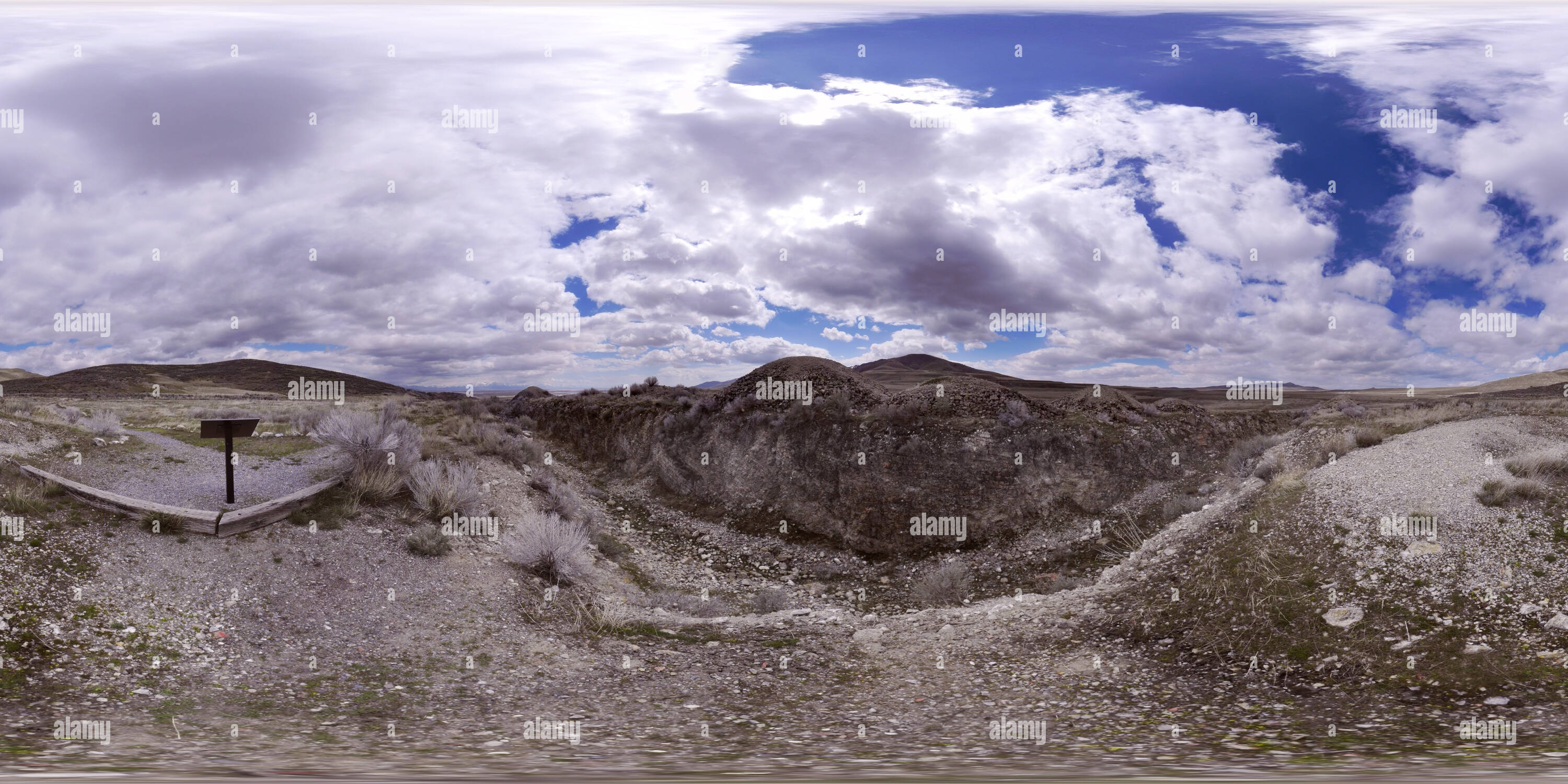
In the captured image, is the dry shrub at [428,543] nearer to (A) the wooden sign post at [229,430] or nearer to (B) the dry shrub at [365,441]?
(B) the dry shrub at [365,441]

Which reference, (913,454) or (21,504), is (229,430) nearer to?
(21,504)

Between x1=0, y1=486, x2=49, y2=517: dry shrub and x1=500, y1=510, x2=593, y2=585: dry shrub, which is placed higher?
x1=0, y1=486, x2=49, y2=517: dry shrub

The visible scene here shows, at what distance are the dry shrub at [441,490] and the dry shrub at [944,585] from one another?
7.80 meters

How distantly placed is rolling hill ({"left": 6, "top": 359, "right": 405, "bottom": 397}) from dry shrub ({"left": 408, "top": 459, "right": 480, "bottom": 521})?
164 ft

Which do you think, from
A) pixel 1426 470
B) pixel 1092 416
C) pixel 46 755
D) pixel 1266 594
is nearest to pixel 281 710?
pixel 46 755

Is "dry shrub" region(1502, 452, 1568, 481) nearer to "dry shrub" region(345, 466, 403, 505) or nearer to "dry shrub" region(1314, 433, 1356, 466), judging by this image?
"dry shrub" region(1314, 433, 1356, 466)

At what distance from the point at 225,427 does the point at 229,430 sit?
0.26 feet

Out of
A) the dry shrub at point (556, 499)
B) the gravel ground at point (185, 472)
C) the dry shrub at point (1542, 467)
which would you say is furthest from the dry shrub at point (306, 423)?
the dry shrub at point (1542, 467)

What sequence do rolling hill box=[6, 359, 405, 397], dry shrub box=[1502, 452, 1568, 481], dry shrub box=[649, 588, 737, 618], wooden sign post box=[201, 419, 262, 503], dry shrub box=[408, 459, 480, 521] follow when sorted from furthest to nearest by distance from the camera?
rolling hill box=[6, 359, 405, 397] → dry shrub box=[408, 459, 480, 521] → dry shrub box=[649, 588, 737, 618] → wooden sign post box=[201, 419, 262, 503] → dry shrub box=[1502, 452, 1568, 481]

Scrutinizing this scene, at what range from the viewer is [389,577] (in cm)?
938

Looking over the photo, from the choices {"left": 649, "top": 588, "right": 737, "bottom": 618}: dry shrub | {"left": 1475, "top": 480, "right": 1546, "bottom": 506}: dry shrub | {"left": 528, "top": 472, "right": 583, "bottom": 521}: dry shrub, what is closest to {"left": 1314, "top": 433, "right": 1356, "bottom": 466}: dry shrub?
{"left": 1475, "top": 480, "right": 1546, "bottom": 506}: dry shrub

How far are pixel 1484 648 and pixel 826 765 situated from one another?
6153 mm

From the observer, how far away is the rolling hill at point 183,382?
60406 millimetres

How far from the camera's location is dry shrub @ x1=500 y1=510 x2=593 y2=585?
10.5m
